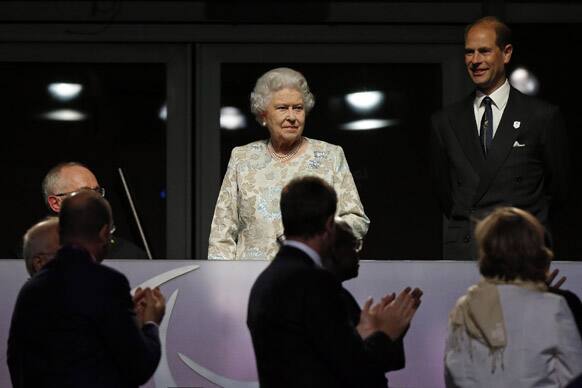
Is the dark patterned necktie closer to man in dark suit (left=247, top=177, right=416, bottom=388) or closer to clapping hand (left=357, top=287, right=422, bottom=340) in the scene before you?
clapping hand (left=357, top=287, right=422, bottom=340)

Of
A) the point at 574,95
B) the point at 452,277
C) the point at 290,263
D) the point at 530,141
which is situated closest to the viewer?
the point at 290,263

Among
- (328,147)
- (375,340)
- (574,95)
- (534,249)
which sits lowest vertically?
(375,340)

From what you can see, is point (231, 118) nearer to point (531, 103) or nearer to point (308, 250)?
point (531, 103)

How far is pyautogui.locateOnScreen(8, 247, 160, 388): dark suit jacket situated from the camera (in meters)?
4.57

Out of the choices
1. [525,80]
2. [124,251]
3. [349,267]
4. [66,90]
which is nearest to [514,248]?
[349,267]

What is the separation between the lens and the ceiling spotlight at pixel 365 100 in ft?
29.2

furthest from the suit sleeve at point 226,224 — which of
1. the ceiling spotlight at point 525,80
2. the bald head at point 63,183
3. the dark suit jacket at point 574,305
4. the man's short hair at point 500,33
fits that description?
the ceiling spotlight at point 525,80

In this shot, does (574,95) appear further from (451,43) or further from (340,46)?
(340,46)

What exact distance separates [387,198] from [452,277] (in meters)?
3.27

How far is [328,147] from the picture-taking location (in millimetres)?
6266

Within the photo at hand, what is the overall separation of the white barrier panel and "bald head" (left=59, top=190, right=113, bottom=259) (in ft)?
3.25

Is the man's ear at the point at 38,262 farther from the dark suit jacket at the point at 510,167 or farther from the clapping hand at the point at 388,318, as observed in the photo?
the dark suit jacket at the point at 510,167

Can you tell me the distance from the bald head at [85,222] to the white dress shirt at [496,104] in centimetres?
216

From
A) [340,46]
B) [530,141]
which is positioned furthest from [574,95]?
[530,141]
